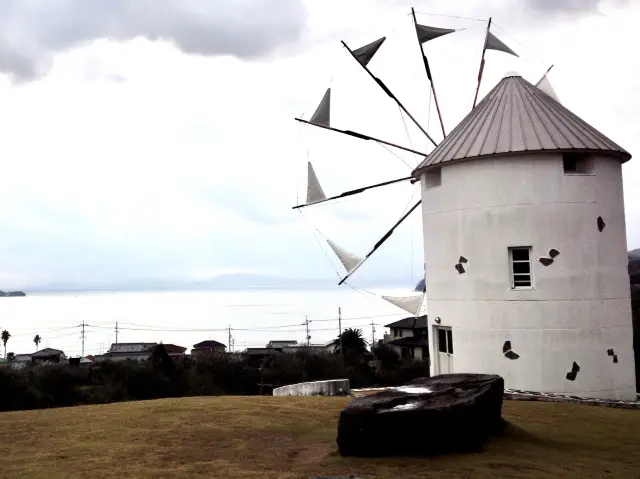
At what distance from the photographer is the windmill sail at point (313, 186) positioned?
21672 mm

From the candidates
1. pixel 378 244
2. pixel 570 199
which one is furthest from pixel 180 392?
pixel 570 199

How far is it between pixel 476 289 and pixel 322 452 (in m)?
8.62

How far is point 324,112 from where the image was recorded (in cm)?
2133

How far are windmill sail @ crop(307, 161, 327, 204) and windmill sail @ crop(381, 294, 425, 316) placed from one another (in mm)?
4435

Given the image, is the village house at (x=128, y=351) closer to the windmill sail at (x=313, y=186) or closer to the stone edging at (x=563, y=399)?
the windmill sail at (x=313, y=186)

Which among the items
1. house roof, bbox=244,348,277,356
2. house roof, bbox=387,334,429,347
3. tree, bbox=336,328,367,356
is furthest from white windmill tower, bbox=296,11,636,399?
tree, bbox=336,328,367,356

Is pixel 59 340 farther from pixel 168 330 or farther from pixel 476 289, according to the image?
pixel 476 289

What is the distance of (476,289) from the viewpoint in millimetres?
16219

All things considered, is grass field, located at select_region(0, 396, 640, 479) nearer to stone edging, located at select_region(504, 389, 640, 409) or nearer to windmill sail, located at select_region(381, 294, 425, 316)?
stone edging, located at select_region(504, 389, 640, 409)

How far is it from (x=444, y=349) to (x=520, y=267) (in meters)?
3.44

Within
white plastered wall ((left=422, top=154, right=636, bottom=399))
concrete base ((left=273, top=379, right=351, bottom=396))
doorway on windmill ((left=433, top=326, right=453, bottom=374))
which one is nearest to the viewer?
white plastered wall ((left=422, top=154, right=636, bottom=399))

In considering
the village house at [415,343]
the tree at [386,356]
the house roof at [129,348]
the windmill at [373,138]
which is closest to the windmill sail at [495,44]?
the windmill at [373,138]

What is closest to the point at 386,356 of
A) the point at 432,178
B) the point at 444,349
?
the point at 444,349

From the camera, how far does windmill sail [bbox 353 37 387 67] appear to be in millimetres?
20984
